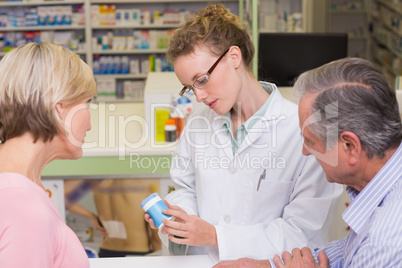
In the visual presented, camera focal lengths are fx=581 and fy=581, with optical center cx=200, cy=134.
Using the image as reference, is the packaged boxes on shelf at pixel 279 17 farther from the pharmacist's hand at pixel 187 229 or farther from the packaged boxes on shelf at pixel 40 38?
the pharmacist's hand at pixel 187 229

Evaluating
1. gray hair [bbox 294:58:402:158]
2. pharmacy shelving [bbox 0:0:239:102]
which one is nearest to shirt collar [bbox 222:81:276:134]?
gray hair [bbox 294:58:402:158]

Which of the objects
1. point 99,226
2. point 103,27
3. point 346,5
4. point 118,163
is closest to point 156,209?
point 118,163

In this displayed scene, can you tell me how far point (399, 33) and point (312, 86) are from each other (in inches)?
244

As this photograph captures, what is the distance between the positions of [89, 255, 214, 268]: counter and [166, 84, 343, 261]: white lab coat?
0.05 meters

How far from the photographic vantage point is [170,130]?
3.21 metres

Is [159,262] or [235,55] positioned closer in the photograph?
[159,262]

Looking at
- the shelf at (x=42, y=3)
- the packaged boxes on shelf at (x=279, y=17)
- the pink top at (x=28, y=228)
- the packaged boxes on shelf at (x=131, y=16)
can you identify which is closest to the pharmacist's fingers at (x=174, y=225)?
the pink top at (x=28, y=228)

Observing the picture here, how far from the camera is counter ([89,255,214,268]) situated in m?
1.83

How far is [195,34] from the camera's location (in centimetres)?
193

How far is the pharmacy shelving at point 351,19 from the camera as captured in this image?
798 cm

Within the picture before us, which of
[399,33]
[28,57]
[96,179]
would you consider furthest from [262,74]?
[399,33]

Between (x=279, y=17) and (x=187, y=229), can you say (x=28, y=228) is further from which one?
(x=279, y=17)

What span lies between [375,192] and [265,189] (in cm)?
63

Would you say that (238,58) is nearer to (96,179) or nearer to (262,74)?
(96,179)
